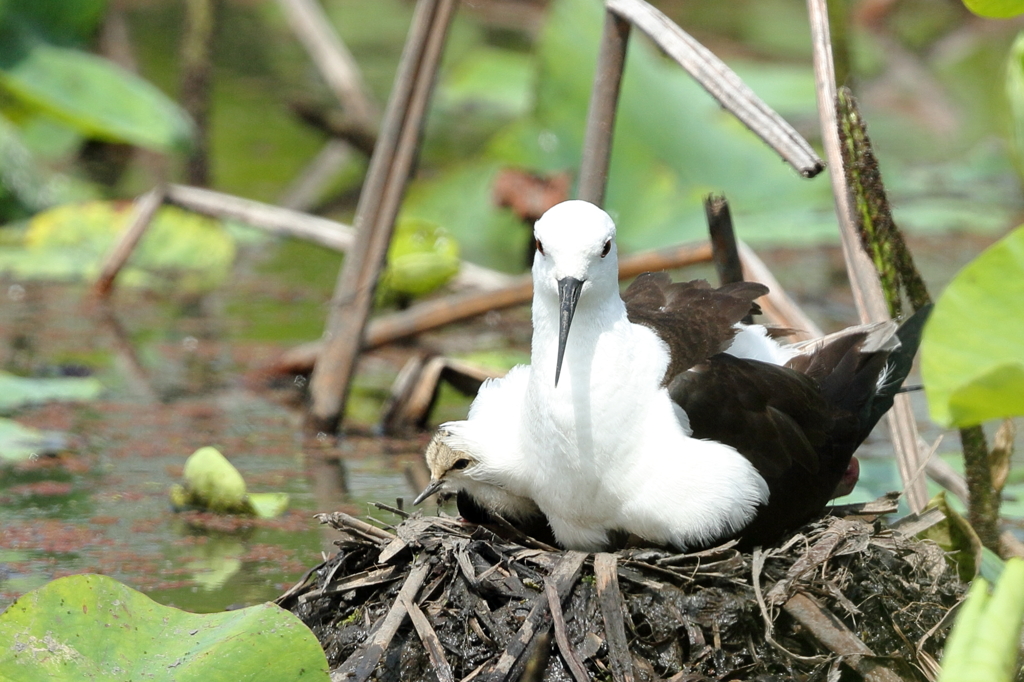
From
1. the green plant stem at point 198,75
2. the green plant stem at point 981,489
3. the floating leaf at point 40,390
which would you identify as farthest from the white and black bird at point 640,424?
the green plant stem at point 198,75

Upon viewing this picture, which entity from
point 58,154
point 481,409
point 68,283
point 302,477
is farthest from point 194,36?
point 481,409

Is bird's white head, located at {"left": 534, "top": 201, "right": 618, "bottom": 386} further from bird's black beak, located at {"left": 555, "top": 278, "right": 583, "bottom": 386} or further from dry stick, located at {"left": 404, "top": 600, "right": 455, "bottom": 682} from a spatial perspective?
dry stick, located at {"left": 404, "top": 600, "right": 455, "bottom": 682}

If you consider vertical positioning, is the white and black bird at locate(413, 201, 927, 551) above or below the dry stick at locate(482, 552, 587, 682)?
above

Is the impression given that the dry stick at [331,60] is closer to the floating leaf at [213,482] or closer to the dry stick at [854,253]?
the floating leaf at [213,482]

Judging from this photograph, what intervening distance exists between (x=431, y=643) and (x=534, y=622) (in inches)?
9.3

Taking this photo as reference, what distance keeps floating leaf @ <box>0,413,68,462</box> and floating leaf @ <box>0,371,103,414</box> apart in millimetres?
194

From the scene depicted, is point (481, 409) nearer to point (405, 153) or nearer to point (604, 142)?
point (604, 142)

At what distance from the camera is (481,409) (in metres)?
3.39

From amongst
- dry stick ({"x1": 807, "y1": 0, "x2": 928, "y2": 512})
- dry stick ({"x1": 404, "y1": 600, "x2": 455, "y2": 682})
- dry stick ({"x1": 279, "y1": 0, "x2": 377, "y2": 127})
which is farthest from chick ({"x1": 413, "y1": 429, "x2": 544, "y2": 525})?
dry stick ({"x1": 279, "y1": 0, "x2": 377, "y2": 127})

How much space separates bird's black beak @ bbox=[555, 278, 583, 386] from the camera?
2857 millimetres

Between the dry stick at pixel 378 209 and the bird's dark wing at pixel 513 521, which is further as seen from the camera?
the dry stick at pixel 378 209

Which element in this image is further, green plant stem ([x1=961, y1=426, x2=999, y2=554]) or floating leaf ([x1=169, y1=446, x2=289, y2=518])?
floating leaf ([x1=169, y1=446, x2=289, y2=518])

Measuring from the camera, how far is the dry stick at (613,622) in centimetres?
287

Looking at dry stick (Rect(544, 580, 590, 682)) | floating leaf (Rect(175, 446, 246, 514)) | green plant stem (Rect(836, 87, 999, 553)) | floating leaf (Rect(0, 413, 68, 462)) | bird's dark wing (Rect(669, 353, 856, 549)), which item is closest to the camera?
dry stick (Rect(544, 580, 590, 682))
